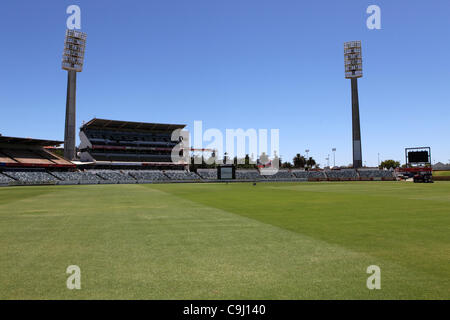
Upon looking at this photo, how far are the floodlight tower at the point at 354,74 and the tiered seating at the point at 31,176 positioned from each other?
286 feet

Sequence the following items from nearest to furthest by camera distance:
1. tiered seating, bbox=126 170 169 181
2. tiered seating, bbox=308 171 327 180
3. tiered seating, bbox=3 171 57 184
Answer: tiered seating, bbox=3 171 57 184 → tiered seating, bbox=126 170 169 181 → tiered seating, bbox=308 171 327 180

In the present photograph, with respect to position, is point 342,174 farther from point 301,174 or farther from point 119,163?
point 119,163

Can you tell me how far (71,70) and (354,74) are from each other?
84467mm

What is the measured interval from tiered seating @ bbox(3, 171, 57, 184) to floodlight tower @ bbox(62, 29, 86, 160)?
52.6 ft

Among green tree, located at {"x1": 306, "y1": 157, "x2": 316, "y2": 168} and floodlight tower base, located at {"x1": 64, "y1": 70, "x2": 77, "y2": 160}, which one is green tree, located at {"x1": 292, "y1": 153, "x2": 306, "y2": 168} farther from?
floodlight tower base, located at {"x1": 64, "y1": 70, "x2": 77, "y2": 160}

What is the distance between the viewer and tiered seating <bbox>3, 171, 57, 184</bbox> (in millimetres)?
61625

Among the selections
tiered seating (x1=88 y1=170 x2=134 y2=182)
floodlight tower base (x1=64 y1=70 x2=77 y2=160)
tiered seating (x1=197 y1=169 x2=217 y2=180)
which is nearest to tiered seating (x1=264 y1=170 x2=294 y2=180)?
tiered seating (x1=197 y1=169 x2=217 y2=180)

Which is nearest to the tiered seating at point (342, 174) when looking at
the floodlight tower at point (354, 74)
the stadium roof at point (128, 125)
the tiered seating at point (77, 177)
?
the floodlight tower at point (354, 74)

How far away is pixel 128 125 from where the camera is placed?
3935 inches

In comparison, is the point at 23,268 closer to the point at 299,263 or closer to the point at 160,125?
the point at 299,263

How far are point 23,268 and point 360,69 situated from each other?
106896 millimetres
